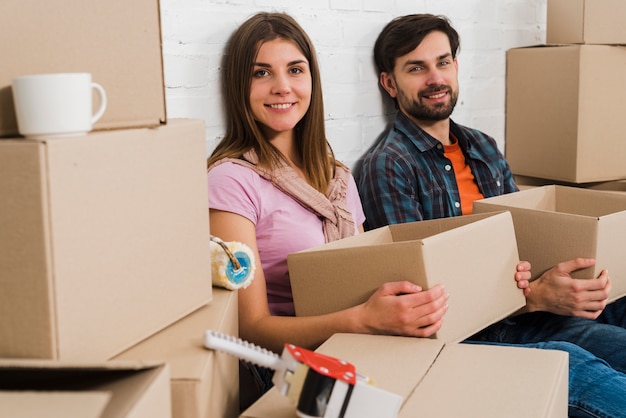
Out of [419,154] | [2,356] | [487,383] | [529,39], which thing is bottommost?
[487,383]

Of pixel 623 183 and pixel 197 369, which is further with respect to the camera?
pixel 623 183

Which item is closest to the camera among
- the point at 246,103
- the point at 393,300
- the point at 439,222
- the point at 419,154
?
the point at 393,300

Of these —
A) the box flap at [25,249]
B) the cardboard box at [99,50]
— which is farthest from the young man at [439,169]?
the box flap at [25,249]

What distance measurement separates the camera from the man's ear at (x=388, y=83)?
6.78 feet

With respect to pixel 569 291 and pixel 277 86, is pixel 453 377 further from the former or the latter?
pixel 277 86

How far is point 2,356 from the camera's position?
33.1 inches

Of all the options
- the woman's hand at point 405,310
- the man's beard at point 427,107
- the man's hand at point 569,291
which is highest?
the man's beard at point 427,107

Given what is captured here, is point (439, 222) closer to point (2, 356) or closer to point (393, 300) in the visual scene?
point (393, 300)

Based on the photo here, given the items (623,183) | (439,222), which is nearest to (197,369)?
(439,222)

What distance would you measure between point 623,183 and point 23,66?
2000 millimetres

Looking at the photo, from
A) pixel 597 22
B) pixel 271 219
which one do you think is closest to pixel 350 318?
pixel 271 219

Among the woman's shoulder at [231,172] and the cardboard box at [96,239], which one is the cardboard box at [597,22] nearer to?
the woman's shoulder at [231,172]

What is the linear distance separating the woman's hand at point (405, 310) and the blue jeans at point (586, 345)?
0.81 ft

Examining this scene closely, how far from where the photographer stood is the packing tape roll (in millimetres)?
1192
